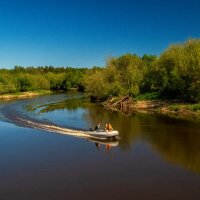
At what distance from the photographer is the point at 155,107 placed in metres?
66.5

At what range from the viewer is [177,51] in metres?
71.0

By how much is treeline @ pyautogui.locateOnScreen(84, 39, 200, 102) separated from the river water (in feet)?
59.6

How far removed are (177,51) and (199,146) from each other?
39490mm

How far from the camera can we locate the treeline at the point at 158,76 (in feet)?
204

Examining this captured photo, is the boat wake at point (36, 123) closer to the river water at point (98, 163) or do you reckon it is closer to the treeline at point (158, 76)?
the river water at point (98, 163)

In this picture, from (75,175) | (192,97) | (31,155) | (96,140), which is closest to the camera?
(75,175)

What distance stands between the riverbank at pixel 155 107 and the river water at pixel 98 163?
1200 centimetres

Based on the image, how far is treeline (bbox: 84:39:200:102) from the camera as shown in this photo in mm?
62156

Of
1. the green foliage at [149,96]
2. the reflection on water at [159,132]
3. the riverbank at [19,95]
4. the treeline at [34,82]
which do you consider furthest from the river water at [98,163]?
the treeline at [34,82]

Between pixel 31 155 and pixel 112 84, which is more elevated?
pixel 112 84

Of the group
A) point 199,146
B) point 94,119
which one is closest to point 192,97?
point 94,119

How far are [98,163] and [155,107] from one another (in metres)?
40.1

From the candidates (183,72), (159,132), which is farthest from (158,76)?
(159,132)

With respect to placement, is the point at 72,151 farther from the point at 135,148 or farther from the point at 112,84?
the point at 112,84
